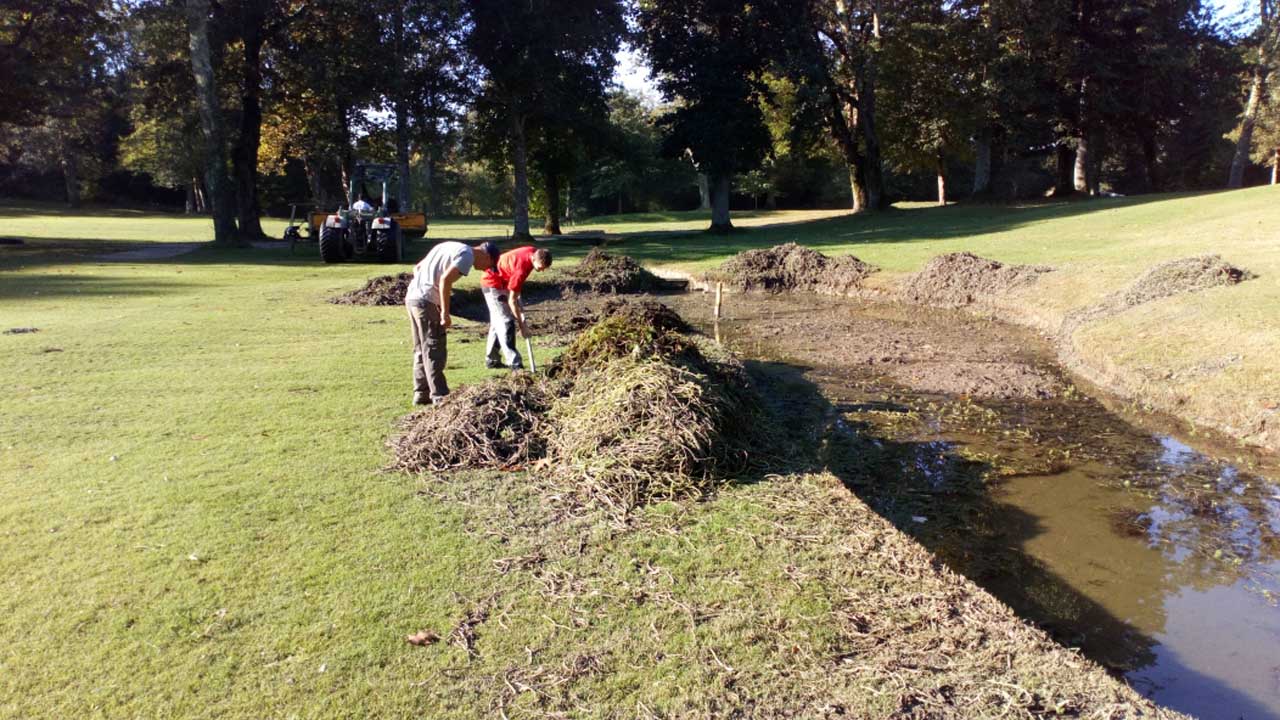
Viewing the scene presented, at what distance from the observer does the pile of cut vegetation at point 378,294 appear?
48.6ft

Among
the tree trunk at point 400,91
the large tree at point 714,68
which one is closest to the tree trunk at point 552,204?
the large tree at point 714,68

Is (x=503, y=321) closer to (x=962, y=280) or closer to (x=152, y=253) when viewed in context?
(x=962, y=280)

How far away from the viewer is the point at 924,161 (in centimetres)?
4091

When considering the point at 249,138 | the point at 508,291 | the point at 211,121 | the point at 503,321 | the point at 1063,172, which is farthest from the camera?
the point at 1063,172

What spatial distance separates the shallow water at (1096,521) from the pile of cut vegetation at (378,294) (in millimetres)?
8250

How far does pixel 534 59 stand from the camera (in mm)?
28828

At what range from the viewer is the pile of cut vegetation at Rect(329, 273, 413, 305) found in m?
14.8

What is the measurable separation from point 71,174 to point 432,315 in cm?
7393

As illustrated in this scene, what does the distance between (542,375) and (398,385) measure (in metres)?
1.84

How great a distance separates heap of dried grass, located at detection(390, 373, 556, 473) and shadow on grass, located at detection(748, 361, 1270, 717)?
206cm

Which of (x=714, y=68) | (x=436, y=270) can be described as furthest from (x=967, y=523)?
(x=714, y=68)

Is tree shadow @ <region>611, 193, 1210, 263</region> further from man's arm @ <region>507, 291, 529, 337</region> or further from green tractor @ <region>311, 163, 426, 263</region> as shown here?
man's arm @ <region>507, 291, 529, 337</region>

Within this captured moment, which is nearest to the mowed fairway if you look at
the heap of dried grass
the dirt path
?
the heap of dried grass

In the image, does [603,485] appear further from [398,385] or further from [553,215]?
[553,215]
